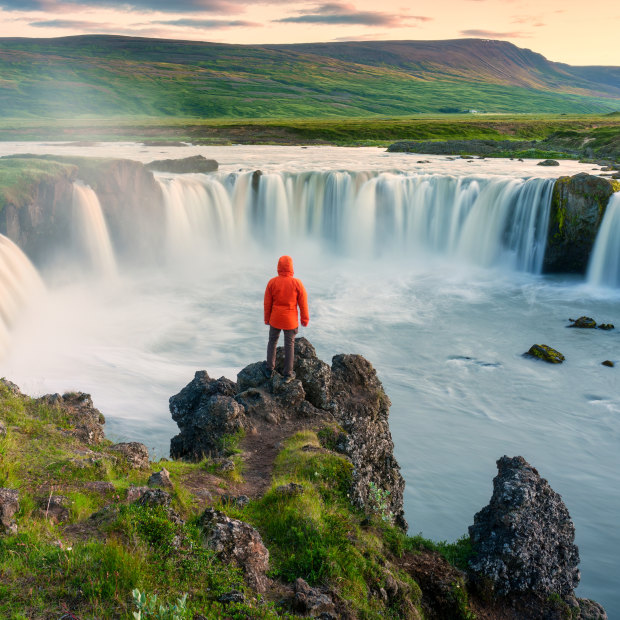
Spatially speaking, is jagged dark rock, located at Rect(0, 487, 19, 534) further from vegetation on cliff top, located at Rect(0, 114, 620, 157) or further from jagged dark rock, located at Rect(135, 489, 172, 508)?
vegetation on cliff top, located at Rect(0, 114, 620, 157)

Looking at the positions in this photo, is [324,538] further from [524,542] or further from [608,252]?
[608,252]

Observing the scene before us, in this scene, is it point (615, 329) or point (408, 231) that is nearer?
point (615, 329)

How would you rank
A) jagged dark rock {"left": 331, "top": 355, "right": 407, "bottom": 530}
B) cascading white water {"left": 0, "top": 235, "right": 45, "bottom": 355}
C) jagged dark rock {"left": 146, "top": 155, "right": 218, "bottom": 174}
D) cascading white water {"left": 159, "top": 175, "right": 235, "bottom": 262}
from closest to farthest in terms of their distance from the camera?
jagged dark rock {"left": 331, "top": 355, "right": 407, "bottom": 530} < cascading white water {"left": 0, "top": 235, "right": 45, "bottom": 355} < cascading white water {"left": 159, "top": 175, "right": 235, "bottom": 262} < jagged dark rock {"left": 146, "top": 155, "right": 218, "bottom": 174}

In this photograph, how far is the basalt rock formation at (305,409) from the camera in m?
10.0

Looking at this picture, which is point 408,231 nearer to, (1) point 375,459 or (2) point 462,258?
(2) point 462,258

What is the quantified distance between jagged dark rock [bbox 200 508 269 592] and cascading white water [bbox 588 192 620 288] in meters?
25.5

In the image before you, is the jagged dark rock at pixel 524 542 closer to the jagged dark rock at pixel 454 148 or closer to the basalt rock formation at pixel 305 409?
the basalt rock formation at pixel 305 409

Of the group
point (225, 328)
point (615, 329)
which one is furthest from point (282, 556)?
point (615, 329)

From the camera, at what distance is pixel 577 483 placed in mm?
13055

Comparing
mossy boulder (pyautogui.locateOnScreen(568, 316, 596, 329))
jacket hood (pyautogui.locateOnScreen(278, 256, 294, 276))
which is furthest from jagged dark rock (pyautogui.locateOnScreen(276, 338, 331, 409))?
mossy boulder (pyautogui.locateOnScreen(568, 316, 596, 329))

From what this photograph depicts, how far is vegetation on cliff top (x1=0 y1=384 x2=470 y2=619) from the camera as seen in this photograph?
5070 millimetres

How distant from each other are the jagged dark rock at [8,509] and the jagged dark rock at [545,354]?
1687 cm

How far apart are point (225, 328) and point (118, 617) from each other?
58.5ft

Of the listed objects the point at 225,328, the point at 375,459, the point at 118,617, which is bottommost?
the point at 225,328
